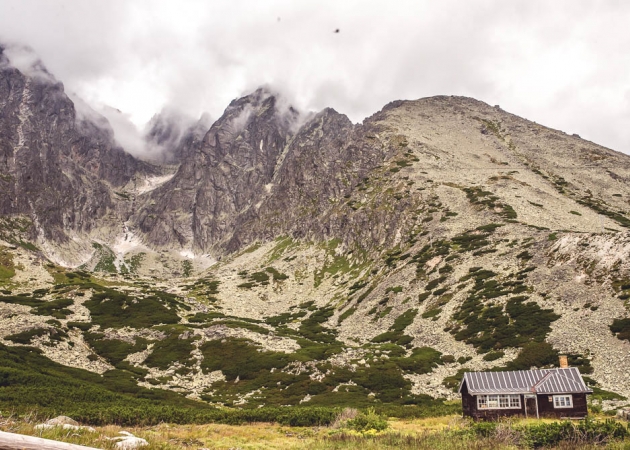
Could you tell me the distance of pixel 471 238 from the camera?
92.2m

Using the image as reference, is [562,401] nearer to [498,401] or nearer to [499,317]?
[498,401]

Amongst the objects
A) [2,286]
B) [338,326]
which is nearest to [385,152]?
[338,326]

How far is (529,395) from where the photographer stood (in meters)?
30.0

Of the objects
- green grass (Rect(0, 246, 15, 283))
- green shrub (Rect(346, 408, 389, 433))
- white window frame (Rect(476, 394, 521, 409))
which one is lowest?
green shrub (Rect(346, 408, 389, 433))

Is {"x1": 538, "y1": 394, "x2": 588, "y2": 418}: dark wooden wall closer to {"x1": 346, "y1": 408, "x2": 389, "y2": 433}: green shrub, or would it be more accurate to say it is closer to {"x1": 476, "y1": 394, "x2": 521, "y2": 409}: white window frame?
{"x1": 476, "y1": 394, "x2": 521, "y2": 409}: white window frame

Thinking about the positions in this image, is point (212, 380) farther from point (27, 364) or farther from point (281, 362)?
point (27, 364)

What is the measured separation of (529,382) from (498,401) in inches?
107

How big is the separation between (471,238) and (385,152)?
284 feet

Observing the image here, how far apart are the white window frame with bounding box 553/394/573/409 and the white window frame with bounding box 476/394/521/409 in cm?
229

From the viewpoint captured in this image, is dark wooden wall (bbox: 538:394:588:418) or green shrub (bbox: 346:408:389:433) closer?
green shrub (bbox: 346:408:389:433)

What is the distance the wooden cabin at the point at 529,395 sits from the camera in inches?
1148

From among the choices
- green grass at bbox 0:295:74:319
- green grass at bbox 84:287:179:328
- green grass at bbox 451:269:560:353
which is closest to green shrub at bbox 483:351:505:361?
green grass at bbox 451:269:560:353

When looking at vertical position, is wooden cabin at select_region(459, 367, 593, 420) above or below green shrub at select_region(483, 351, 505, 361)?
below

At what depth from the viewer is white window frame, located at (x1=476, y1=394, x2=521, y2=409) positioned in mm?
29891
